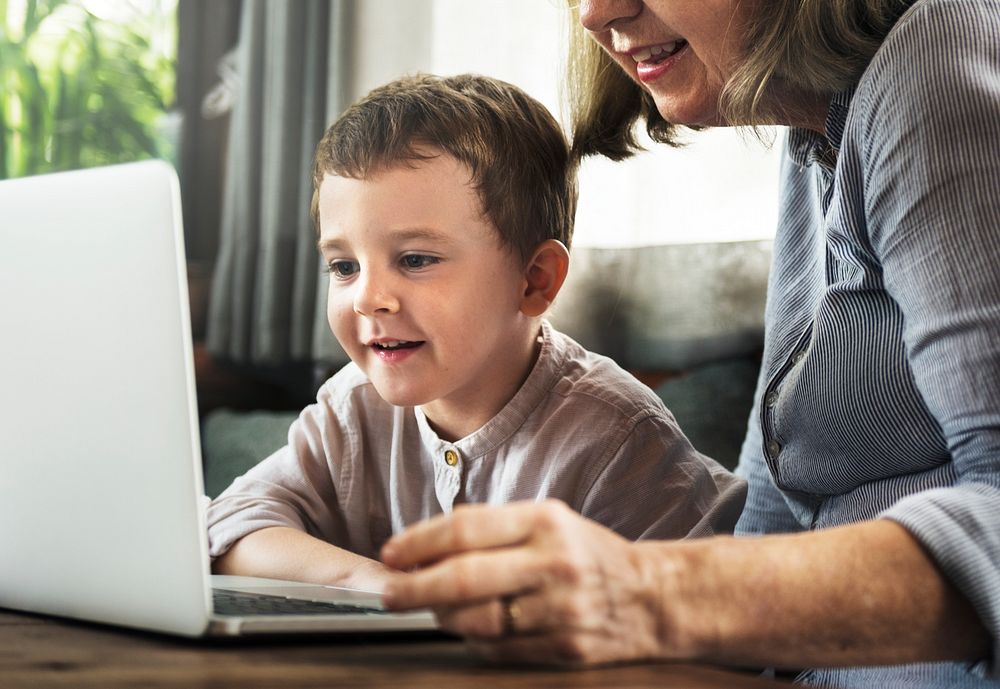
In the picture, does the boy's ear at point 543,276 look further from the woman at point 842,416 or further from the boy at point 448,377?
the woman at point 842,416

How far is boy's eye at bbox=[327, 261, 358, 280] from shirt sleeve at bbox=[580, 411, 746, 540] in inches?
15.0

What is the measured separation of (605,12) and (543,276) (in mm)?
343

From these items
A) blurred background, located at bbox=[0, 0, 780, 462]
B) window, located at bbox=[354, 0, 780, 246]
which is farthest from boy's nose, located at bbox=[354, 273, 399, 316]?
blurred background, located at bbox=[0, 0, 780, 462]

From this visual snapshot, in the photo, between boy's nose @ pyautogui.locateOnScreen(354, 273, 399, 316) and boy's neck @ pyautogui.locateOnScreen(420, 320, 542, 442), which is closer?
boy's nose @ pyautogui.locateOnScreen(354, 273, 399, 316)

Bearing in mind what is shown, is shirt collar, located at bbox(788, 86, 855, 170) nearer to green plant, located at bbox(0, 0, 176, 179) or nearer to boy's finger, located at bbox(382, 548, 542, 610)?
boy's finger, located at bbox(382, 548, 542, 610)

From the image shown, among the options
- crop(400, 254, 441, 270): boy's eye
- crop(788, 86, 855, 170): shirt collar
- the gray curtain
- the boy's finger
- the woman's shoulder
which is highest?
the woman's shoulder

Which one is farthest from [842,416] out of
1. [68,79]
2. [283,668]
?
[68,79]

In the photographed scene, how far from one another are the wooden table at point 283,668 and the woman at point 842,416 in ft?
0.07

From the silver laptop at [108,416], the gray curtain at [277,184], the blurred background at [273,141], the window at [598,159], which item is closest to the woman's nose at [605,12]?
the silver laptop at [108,416]

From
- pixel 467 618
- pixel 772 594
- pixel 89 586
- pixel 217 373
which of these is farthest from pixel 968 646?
pixel 217 373

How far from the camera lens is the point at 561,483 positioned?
50.4 inches

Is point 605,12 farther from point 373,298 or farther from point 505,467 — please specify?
point 505,467

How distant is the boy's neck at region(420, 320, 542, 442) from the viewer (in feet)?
4.51

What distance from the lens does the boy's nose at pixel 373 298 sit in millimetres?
1242
